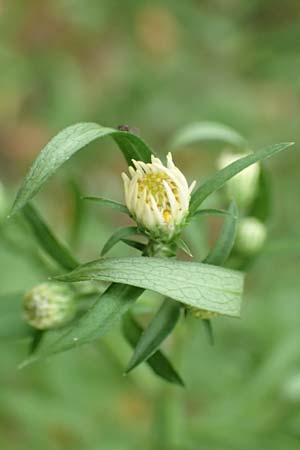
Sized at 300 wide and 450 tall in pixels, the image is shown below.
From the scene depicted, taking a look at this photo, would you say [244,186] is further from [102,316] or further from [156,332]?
[102,316]

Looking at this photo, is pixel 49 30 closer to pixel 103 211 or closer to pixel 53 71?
pixel 53 71

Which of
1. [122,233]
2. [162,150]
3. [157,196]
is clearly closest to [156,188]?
[157,196]

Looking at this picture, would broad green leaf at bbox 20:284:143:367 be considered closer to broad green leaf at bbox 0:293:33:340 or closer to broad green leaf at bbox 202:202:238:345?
broad green leaf at bbox 202:202:238:345

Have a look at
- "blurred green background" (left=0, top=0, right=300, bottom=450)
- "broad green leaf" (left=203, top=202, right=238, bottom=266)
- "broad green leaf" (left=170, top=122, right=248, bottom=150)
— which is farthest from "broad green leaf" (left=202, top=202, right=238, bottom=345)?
"broad green leaf" (left=170, top=122, right=248, bottom=150)

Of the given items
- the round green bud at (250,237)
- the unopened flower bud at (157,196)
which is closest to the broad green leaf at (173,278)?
the unopened flower bud at (157,196)

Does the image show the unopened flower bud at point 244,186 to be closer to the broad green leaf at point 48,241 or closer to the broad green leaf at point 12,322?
the broad green leaf at point 48,241

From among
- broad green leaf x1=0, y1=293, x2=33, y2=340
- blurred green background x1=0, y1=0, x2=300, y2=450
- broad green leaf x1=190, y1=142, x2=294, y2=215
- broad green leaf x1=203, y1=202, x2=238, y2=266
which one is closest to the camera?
broad green leaf x1=190, y1=142, x2=294, y2=215
